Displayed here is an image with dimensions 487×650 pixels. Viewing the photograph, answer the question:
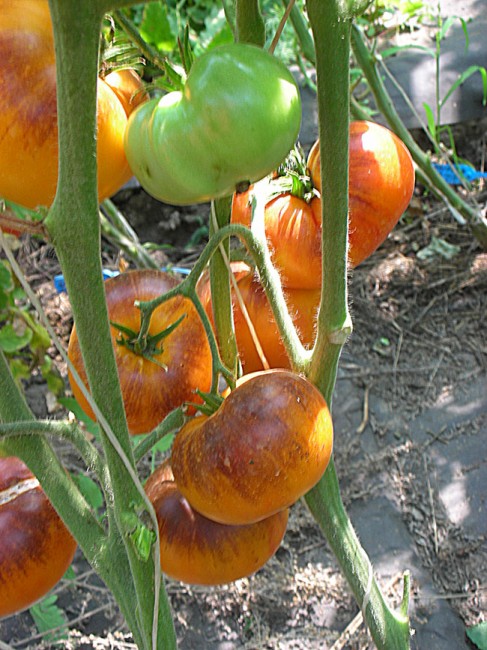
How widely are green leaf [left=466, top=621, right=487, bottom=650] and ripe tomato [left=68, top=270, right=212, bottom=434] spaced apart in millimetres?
1007

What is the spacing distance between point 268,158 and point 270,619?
1.24m

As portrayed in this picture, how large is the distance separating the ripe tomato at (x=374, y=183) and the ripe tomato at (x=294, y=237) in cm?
5

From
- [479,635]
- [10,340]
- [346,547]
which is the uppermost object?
[346,547]

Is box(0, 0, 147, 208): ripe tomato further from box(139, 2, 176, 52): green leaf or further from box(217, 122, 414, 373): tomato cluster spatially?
box(139, 2, 176, 52): green leaf

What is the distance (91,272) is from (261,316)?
0.93 feet

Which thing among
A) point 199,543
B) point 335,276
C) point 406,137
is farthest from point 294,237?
point 406,137

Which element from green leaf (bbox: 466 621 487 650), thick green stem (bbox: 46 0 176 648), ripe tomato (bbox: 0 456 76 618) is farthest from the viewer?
green leaf (bbox: 466 621 487 650)

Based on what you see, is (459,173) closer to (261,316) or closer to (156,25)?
(156,25)

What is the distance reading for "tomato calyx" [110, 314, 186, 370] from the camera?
67 centimetres

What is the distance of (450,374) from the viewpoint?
2.00 metres

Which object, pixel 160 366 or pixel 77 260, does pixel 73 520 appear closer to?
pixel 160 366

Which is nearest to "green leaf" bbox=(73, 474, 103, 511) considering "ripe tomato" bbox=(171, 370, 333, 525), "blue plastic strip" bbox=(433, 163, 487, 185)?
"ripe tomato" bbox=(171, 370, 333, 525)

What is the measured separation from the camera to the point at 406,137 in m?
1.83

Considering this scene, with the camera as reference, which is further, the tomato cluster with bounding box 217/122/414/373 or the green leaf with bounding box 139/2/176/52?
the green leaf with bounding box 139/2/176/52
